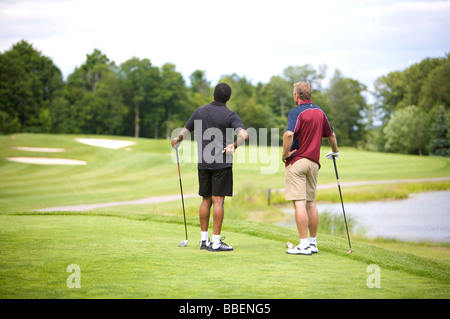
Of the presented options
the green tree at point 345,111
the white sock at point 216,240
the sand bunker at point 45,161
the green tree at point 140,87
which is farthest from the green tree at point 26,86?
the white sock at point 216,240

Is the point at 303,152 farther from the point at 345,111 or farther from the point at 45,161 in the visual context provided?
the point at 345,111

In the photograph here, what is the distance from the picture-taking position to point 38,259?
192 inches

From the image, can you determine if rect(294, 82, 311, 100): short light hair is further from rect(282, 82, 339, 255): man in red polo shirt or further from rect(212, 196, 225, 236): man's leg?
rect(212, 196, 225, 236): man's leg

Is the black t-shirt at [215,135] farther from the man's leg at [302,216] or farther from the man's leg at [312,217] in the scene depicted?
the man's leg at [312,217]

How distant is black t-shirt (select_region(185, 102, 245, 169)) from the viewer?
5887mm

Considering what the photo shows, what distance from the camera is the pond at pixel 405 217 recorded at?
50.9 feet

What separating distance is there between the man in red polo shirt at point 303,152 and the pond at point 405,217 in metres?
9.79

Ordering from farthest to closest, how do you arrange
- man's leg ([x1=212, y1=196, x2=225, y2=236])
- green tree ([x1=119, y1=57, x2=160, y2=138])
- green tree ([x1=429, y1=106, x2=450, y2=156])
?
green tree ([x1=119, y1=57, x2=160, y2=138]) → green tree ([x1=429, y1=106, x2=450, y2=156]) → man's leg ([x1=212, y1=196, x2=225, y2=236])

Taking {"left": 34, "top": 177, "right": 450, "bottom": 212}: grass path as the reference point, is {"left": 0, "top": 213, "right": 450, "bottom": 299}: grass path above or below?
above

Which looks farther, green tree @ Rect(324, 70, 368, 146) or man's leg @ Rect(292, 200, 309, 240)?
green tree @ Rect(324, 70, 368, 146)

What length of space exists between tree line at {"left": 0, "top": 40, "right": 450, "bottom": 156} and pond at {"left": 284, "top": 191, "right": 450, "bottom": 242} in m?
24.1

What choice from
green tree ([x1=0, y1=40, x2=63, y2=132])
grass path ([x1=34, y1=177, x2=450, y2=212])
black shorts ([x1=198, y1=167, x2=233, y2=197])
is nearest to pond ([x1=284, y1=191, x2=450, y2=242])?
grass path ([x1=34, y1=177, x2=450, y2=212])
